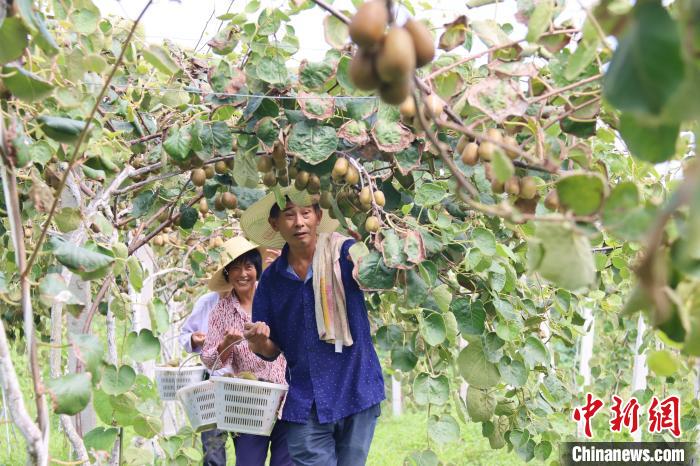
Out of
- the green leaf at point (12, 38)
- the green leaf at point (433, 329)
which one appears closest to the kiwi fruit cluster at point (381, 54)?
the green leaf at point (12, 38)

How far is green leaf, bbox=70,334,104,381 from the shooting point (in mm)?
1295

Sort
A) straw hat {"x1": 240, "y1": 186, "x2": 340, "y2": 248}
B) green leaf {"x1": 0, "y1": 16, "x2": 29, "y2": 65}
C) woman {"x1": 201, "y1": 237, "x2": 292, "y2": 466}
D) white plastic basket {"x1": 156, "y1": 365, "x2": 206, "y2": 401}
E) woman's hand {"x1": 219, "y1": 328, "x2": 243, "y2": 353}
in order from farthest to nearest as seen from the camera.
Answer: white plastic basket {"x1": 156, "y1": 365, "x2": 206, "y2": 401} < woman {"x1": 201, "y1": 237, "x2": 292, "y2": 466} < woman's hand {"x1": 219, "y1": 328, "x2": 243, "y2": 353} < straw hat {"x1": 240, "y1": 186, "x2": 340, "y2": 248} < green leaf {"x1": 0, "y1": 16, "x2": 29, "y2": 65}

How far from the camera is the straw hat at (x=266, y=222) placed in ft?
8.24

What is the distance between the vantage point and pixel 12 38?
45.9 inches

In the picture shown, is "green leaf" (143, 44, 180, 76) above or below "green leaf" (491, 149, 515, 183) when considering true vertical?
above

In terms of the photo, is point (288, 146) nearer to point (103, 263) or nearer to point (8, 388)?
point (103, 263)

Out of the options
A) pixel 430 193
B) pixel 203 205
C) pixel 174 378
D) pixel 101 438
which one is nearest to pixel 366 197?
pixel 430 193

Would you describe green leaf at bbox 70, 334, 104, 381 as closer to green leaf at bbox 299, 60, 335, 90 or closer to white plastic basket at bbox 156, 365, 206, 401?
Result: green leaf at bbox 299, 60, 335, 90

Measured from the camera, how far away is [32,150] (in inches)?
62.2

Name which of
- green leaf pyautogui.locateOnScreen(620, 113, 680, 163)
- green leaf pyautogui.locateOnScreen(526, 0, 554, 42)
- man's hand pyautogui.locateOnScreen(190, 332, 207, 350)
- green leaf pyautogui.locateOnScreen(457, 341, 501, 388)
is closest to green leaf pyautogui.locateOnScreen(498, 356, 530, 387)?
green leaf pyautogui.locateOnScreen(457, 341, 501, 388)

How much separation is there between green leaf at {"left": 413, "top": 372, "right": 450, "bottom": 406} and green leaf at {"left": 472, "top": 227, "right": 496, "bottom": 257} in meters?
0.41

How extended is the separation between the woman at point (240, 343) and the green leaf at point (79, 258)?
159 cm

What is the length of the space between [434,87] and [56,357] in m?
2.04

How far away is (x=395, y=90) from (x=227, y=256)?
2632 millimetres
